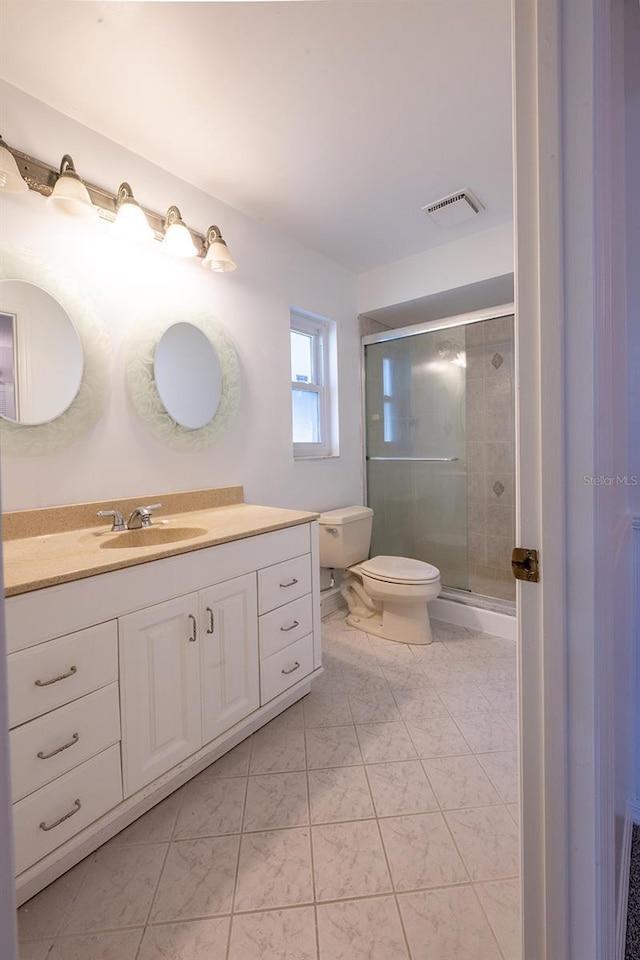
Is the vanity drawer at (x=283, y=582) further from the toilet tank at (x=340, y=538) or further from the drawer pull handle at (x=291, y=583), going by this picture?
the toilet tank at (x=340, y=538)

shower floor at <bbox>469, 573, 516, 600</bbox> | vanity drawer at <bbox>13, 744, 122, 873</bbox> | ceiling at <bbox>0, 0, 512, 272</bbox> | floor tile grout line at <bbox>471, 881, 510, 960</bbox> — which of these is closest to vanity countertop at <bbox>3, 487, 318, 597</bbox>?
vanity drawer at <bbox>13, 744, 122, 873</bbox>

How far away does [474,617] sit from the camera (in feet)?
7.95

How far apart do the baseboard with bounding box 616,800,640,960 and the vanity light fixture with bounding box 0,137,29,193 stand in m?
2.42

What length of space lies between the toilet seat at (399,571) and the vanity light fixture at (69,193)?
6.63 ft

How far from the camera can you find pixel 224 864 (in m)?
1.06

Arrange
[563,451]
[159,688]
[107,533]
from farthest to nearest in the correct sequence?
[107,533] < [159,688] < [563,451]

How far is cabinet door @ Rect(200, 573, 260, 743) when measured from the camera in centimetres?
131

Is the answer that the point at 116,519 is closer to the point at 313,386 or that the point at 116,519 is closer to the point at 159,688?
the point at 159,688

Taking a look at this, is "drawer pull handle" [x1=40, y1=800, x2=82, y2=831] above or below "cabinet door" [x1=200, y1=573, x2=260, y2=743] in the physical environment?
below

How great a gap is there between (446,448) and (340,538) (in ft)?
3.17

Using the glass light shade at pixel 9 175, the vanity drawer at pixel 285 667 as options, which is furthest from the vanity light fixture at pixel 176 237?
the vanity drawer at pixel 285 667

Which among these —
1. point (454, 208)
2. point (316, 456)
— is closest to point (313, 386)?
point (316, 456)

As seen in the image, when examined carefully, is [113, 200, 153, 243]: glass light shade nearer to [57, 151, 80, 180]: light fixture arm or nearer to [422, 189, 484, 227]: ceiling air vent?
[57, 151, 80, 180]: light fixture arm

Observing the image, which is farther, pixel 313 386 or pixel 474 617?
pixel 313 386
